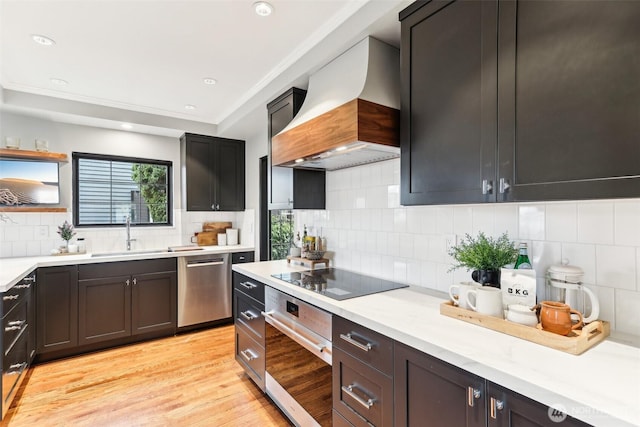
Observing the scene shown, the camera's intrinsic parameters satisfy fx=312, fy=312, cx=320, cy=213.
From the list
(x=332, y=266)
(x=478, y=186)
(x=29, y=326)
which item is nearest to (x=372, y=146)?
(x=478, y=186)

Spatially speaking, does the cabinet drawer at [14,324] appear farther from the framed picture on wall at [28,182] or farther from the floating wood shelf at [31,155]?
the floating wood shelf at [31,155]

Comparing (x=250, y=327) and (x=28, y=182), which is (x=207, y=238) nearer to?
(x=28, y=182)

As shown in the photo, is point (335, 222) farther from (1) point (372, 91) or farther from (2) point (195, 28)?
(2) point (195, 28)

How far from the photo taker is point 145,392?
7.80 ft

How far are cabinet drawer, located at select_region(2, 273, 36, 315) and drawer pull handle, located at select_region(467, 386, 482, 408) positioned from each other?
9.01 feet

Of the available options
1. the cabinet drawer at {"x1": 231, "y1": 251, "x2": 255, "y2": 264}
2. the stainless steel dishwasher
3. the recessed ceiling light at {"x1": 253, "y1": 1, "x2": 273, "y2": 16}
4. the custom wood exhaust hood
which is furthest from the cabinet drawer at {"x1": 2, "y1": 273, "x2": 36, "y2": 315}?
the recessed ceiling light at {"x1": 253, "y1": 1, "x2": 273, "y2": 16}

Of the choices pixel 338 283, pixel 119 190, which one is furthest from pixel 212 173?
pixel 338 283

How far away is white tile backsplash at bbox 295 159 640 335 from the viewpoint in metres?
1.18

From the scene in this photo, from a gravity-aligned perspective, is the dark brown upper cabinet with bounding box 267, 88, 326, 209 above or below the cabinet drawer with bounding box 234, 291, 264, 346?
above

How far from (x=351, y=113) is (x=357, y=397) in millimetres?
1400

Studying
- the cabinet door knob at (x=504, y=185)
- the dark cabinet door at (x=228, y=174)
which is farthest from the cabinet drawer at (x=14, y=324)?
the cabinet door knob at (x=504, y=185)

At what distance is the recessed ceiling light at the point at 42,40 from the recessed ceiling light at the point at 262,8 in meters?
1.49

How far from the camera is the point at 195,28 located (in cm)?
202

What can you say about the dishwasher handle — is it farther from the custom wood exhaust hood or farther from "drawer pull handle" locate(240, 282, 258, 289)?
the custom wood exhaust hood
